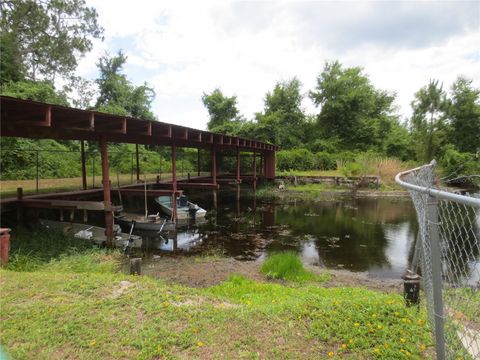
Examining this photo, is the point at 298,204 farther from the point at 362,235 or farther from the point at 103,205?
the point at 103,205

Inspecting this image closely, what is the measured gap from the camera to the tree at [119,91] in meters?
31.0

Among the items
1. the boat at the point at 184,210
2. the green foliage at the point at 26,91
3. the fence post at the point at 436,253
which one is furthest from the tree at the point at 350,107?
the fence post at the point at 436,253

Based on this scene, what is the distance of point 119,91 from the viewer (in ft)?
102

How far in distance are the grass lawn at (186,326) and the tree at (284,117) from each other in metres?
29.7

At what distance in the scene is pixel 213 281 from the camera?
7.19 meters

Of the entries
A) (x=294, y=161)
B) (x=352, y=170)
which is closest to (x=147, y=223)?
(x=352, y=170)

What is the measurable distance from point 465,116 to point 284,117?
60.2 ft

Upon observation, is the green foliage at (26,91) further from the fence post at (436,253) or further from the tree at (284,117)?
the fence post at (436,253)

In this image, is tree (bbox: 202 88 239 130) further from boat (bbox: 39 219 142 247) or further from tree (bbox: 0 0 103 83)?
boat (bbox: 39 219 142 247)

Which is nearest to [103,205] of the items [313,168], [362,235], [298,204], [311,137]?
[362,235]

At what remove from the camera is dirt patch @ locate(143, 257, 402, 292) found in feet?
23.5

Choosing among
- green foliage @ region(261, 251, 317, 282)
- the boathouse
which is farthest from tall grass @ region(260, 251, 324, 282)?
the boathouse

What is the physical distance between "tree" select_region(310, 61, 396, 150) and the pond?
61.5 feet

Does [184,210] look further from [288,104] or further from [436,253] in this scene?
[288,104]
